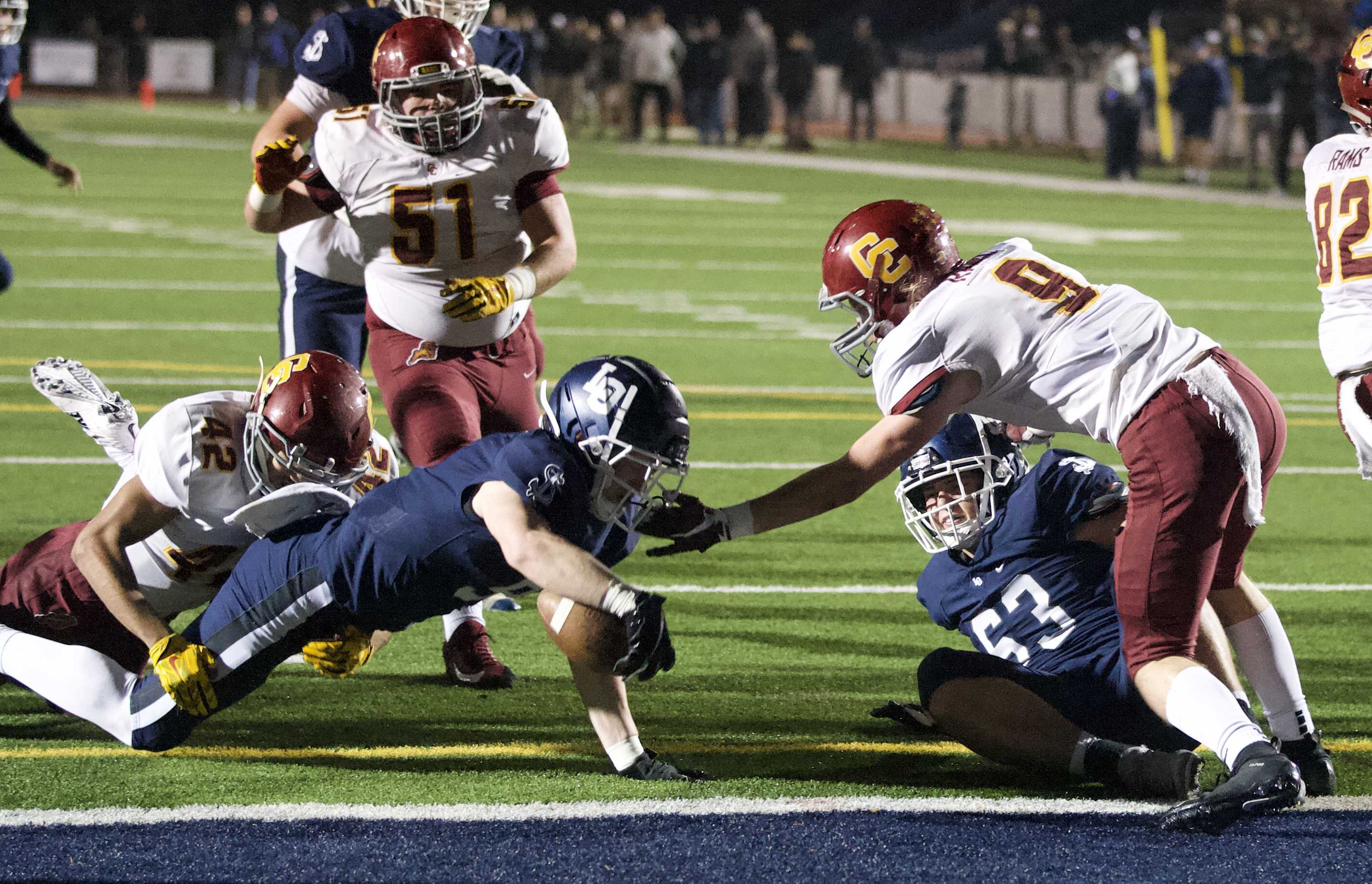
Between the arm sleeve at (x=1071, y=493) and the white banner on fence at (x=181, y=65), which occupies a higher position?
the white banner on fence at (x=181, y=65)

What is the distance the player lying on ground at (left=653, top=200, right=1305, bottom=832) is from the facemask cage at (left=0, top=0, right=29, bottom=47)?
593 cm

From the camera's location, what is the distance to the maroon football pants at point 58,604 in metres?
4.30

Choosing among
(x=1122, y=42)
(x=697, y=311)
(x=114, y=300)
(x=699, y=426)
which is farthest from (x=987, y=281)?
(x=1122, y=42)

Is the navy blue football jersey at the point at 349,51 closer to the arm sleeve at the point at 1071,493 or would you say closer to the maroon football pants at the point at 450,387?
the maroon football pants at the point at 450,387

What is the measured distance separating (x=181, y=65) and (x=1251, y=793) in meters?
42.7

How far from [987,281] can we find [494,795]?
1.50 metres

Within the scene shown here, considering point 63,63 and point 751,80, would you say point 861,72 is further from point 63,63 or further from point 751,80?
point 63,63

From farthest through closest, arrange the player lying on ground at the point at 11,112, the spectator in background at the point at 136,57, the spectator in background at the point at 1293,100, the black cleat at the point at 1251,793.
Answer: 1. the spectator in background at the point at 136,57
2. the spectator in background at the point at 1293,100
3. the player lying on ground at the point at 11,112
4. the black cleat at the point at 1251,793

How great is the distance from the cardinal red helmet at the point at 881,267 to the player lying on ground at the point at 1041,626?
424mm

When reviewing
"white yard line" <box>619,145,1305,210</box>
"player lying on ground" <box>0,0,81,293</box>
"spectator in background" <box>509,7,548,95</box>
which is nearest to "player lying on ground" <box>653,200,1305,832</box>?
"player lying on ground" <box>0,0,81,293</box>

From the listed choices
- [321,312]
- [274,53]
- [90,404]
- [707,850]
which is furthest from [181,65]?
[707,850]

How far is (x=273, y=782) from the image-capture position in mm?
3914

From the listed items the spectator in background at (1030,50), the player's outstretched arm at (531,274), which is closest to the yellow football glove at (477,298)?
the player's outstretched arm at (531,274)

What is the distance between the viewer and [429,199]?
16.8 ft
